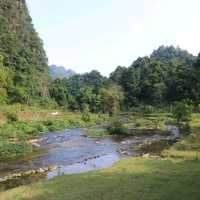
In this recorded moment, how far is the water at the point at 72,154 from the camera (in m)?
33.6

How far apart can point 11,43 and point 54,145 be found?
2631 inches

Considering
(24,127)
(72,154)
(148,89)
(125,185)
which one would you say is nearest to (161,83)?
(148,89)

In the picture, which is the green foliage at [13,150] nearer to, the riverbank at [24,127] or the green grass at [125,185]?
the riverbank at [24,127]

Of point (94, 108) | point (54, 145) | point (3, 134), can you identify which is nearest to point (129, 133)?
point (54, 145)

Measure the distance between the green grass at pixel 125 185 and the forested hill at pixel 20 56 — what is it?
5803 centimetres

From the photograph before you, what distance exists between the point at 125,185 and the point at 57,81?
409 ft

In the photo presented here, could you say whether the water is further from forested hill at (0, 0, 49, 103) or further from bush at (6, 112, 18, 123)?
forested hill at (0, 0, 49, 103)

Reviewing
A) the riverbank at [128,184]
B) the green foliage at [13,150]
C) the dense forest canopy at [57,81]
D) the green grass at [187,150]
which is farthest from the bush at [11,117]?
the riverbank at [128,184]

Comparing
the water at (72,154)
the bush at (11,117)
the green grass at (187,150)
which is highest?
the bush at (11,117)

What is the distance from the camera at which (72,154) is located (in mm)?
42812

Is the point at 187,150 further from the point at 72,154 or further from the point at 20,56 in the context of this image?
the point at 20,56

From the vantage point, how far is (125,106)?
425 ft

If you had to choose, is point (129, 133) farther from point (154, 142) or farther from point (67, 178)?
point (67, 178)

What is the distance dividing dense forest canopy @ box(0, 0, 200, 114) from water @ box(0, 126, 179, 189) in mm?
34152
